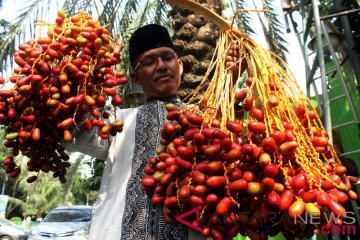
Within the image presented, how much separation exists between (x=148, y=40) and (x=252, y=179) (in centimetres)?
90

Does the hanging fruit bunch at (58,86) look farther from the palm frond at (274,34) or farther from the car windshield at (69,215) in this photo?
the car windshield at (69,215)

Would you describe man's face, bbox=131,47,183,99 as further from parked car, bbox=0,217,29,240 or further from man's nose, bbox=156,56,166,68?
parked car, bbox=0,217,29,240

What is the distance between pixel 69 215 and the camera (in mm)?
8438

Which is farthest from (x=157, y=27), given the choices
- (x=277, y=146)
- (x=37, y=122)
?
(x=277, y=146)

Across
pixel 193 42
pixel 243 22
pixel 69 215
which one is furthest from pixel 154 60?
pixel 69 215

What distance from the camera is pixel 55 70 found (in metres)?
1.20

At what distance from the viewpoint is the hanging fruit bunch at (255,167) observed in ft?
2.82

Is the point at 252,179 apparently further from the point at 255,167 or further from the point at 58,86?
the point at 58,86

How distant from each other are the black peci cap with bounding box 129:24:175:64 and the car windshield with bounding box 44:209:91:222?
7.14 m

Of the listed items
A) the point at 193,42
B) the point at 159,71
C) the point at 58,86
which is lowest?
the point at 58,86

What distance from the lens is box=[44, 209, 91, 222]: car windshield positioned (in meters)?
8.23

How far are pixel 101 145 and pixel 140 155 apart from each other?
0.16 m

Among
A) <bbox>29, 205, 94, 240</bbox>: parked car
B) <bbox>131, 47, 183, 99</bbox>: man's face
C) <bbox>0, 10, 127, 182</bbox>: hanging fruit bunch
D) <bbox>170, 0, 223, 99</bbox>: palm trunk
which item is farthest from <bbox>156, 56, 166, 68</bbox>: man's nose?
<bbox>29, 205, 94, 240</bbox>: parked car

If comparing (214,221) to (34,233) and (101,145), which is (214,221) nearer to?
(101,145)
